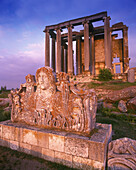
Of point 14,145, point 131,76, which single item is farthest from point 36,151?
point 131,76

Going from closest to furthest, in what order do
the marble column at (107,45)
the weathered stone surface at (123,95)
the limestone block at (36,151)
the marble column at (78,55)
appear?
the limestone block at (36,151) → the weathered stone surface at (123,95) → the marble column at (107,45) → the marble column at (78,55)

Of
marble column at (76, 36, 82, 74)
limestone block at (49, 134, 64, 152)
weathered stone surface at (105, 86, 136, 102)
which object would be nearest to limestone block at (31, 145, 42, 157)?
limestone block at (49, 134, 64, 152)

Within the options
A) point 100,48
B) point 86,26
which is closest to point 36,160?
point 86,26

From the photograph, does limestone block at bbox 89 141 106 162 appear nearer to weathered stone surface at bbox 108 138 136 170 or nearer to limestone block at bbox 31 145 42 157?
weathered stone surface at bbox 108 138 136 170

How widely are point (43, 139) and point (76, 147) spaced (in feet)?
2.80

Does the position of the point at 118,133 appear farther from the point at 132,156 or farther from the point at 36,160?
the point at 36,160

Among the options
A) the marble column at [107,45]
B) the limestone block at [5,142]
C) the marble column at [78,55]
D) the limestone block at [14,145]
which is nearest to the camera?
the limestone block at [14,145]

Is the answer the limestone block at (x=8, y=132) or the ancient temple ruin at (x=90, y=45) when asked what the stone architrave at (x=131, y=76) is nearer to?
the ancient temple ruin at (x=90, y=45)

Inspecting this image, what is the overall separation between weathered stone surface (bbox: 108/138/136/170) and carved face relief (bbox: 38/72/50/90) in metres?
2.12

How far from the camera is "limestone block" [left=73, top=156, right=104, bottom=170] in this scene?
6.66 ft

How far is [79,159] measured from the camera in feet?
7.22

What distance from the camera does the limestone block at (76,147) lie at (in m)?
2.15

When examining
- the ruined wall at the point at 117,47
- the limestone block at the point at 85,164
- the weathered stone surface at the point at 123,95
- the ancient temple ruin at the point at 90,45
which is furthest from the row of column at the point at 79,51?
the limestone block at the point at 85,164

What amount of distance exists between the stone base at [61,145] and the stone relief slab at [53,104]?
0.26 m
